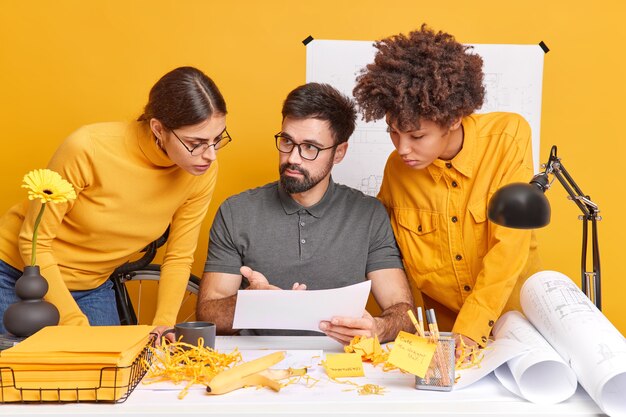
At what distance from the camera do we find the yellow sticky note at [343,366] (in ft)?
5.22

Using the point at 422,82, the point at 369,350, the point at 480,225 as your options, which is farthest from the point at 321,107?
the point at 369,350

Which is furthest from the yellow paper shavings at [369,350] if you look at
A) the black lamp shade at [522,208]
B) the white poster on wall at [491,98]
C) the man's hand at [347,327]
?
the white poster on wall at [491,98]

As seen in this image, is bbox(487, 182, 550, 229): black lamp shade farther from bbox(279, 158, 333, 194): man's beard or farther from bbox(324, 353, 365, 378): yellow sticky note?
bbox(279, 158, 333, 194): man's beard

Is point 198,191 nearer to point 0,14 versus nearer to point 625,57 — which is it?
point 0,14

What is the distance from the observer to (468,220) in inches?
89.7

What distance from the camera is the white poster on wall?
3.17m

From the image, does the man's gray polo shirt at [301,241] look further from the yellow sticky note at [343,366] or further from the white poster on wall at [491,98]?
the yellow sticky note at [343,366]

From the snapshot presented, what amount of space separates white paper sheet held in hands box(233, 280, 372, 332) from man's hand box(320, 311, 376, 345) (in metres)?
0.02

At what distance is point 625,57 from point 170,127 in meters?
2.19

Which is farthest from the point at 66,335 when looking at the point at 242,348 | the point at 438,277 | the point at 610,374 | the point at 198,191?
the point at 438,277

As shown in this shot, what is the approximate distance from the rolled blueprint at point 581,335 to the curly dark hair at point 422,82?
0.59m

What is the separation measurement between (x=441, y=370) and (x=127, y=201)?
3.78 feet

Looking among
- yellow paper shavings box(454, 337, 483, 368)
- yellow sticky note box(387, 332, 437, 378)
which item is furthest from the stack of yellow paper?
yellow paper shavings box(454, 337, 483, 368)

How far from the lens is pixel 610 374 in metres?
1.37
